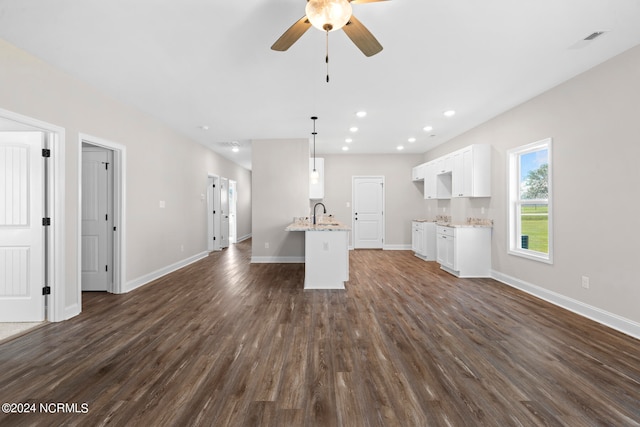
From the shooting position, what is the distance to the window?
13.1ft

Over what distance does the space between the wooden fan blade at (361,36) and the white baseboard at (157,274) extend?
4408mm

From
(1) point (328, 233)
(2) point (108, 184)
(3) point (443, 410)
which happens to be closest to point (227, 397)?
(3) point (443, 410)

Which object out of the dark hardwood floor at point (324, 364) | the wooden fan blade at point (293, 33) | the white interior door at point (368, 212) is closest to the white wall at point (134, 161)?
the dark hardwood floor at point (324, 364)

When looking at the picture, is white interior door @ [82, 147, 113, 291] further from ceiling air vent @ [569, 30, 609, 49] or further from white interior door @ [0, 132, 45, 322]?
ceiling air vent @ [569, 30, 609, 49]

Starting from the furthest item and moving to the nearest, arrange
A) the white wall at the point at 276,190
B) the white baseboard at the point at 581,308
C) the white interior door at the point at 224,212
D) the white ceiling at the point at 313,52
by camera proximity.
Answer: the white interior door at the point at 224,212, the white wall at the point at 276,190, the white baseboard at the point at 581,308, the white ceiling at the point at 313,52

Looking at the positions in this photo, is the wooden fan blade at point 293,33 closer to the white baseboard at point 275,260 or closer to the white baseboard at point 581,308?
the white baseboard at point 581,308

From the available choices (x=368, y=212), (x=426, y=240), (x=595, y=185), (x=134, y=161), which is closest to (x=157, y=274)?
(x=134, y=161)

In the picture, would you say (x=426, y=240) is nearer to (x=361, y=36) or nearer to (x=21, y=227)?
(x=361, y=36)

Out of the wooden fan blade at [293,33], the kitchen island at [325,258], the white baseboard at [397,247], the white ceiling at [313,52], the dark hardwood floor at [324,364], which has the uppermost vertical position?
the white ceiling at [313,52]

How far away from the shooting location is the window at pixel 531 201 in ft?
→ 13.1

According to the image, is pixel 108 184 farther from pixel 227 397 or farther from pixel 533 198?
pixel 533 198

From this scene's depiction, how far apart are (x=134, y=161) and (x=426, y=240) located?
19.8 feet

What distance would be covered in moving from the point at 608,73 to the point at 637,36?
47cm

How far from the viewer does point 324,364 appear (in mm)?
2270
